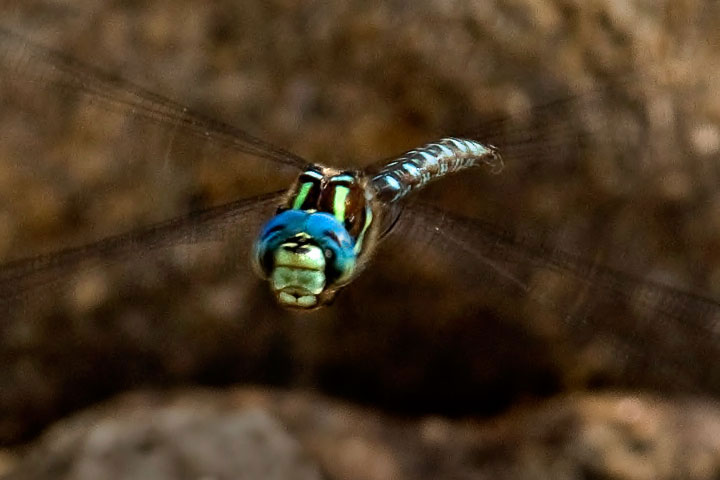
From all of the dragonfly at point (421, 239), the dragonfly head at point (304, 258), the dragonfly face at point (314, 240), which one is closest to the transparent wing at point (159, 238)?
the dragonfly at point (421, 239)

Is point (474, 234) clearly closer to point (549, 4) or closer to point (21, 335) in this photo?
point (549, 4)

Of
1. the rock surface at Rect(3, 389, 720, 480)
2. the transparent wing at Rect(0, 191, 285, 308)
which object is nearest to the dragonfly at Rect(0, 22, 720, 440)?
the transparent wing at Rect(0, 191, 285, 308)

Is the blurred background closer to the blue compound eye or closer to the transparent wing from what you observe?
the transparent wing

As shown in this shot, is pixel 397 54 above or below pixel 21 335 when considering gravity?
above

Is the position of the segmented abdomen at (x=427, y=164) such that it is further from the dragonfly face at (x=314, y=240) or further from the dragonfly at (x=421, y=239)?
the dragonfly face at (x=314, y=240)

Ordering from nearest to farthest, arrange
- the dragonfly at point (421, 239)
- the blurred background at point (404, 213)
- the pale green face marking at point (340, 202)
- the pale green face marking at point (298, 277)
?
the pale green face marking at point (298, 277) → the pale green face marking at point (340, 202) → the dragonfly at point (421, 239) → the blurred background at point (404, 213)

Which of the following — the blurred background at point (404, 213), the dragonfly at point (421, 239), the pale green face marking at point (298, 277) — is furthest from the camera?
the blurred background at point (404, 213)

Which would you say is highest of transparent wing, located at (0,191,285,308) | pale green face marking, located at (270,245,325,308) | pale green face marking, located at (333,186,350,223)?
pale green face marking, located at (333,186,350,223)

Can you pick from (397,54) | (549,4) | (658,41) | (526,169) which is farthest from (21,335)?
(658,41)
